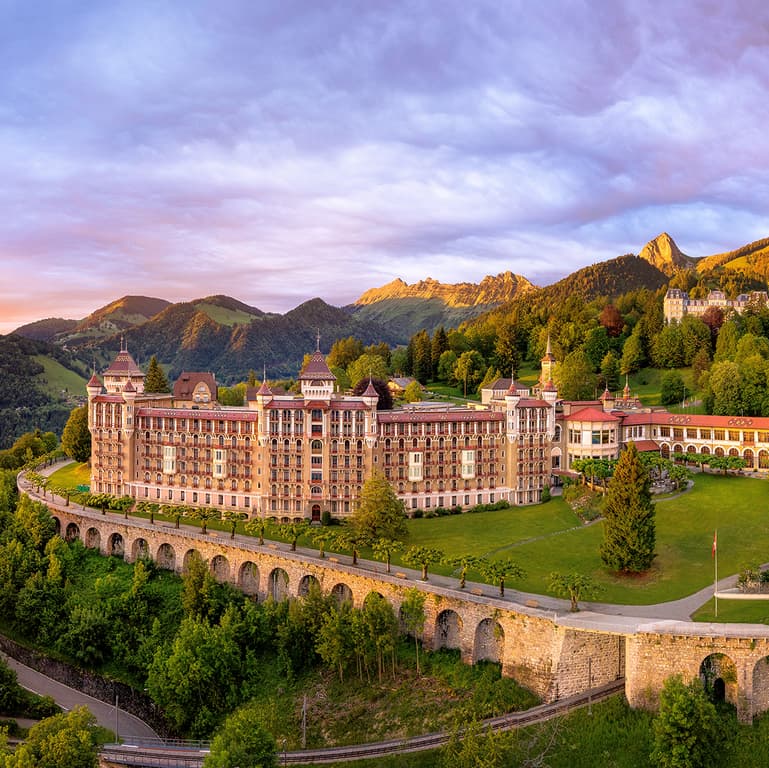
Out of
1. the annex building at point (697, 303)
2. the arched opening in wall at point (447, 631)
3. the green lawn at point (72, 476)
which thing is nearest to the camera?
the arched opening in wall at point (447, 631)

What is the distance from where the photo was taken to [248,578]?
82.9 metres

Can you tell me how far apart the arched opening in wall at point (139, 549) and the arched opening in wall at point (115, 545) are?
8.69 feet

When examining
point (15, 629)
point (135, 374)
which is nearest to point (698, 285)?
point (135, 374)

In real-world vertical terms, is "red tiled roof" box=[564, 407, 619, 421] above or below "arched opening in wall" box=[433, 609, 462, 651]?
above

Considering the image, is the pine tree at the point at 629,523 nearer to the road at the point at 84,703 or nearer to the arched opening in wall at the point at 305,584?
the arched opening in wall at the point at 305,584

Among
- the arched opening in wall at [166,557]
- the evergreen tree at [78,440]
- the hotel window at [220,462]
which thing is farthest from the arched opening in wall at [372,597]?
the evergreen tree at [78,440]

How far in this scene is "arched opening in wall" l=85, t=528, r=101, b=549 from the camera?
318 ft

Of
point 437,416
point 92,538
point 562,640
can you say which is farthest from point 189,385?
point 562,640

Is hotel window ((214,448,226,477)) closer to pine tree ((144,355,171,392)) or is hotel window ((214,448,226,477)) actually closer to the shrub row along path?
the shrub row along path

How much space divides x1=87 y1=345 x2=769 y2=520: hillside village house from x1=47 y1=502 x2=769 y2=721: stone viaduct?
793 inches

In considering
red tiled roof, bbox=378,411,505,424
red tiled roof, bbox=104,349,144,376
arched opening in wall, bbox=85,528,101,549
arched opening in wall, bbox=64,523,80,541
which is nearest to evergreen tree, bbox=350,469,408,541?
red tiled roof, bbox=378,411,505,424

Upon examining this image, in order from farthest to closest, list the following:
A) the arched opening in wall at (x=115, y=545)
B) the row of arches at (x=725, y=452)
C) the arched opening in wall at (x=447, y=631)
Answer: the row of arches at (x=725, y=452), the arched opening in wall at (x=115, y=545), the arched opening in wall at (x=447, y=631)

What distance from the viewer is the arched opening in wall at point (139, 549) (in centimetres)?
9155

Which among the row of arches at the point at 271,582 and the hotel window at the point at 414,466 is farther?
the hotel window at the point at 414,466
